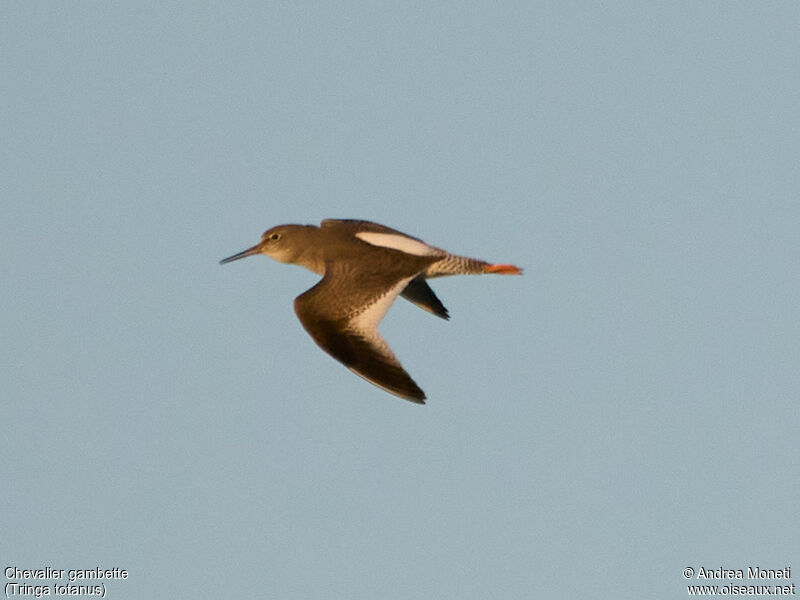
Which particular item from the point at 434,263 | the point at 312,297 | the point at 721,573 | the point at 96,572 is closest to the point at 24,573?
the point at 96,572

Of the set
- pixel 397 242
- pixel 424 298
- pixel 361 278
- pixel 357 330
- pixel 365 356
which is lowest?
pixel 365 356

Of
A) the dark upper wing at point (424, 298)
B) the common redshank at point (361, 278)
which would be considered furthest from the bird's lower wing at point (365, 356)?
the dark upper wing at point (424, 298)

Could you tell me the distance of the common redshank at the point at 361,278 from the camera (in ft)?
63.8

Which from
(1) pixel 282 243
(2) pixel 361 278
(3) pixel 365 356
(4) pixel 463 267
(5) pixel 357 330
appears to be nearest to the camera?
(3) pixel 365 356

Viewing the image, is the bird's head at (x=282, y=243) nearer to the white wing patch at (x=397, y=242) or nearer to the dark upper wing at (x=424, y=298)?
the white wing patch at (x=397, y=242)

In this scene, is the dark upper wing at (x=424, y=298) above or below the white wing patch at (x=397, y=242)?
below

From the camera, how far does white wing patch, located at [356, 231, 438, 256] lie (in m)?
21.8

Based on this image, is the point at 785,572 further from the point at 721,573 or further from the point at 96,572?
the point at 96,572

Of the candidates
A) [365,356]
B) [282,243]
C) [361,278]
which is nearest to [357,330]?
[365,356]

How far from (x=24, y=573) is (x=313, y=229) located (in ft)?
21.1

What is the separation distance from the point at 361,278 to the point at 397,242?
4.92 feet

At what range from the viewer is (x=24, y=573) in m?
21.8

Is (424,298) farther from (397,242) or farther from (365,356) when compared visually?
(365,356)

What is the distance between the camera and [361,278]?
20844mm
